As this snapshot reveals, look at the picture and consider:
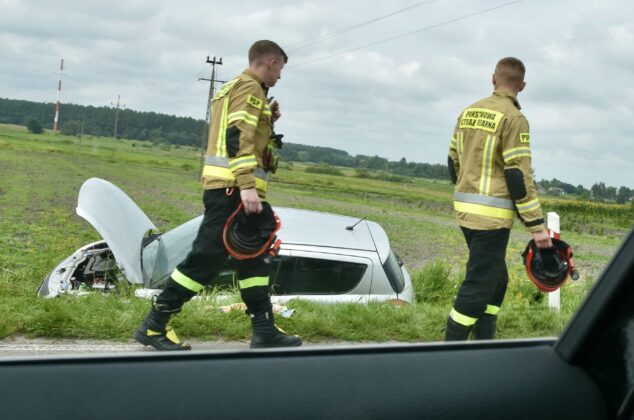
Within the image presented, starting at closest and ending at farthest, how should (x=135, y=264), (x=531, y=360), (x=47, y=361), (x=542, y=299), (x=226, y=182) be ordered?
1. (x=47, y=361)
2. (x=531, y=360)
3. (x=226, y=182)
4. (x=135, y=264)
5. (x=542, y=299)

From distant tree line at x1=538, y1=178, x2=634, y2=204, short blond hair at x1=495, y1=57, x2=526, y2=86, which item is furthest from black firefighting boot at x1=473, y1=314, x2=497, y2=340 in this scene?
distant tree line at x1=538, y1=178, x2=634, y2=204

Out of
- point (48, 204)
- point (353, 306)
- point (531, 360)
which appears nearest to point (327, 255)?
point (353, 306)

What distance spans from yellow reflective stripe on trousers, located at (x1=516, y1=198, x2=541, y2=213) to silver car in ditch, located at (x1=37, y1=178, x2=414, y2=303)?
7.15ft

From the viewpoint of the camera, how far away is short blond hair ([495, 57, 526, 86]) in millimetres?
4578

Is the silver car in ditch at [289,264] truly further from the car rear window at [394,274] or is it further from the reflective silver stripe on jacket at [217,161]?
the reflective silver stripe on jacket at [217,161]

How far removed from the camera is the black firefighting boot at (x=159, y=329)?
441 cm

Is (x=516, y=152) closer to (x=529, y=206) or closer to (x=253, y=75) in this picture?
(x=529, y=206)

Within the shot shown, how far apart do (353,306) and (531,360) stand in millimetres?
4386

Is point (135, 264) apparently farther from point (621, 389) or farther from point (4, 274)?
point (621, 389)

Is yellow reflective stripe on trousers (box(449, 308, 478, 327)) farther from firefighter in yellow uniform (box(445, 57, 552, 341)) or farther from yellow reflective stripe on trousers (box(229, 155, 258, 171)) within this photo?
yellow reflective stripe on trousers (box(229, 155, 258, 171))

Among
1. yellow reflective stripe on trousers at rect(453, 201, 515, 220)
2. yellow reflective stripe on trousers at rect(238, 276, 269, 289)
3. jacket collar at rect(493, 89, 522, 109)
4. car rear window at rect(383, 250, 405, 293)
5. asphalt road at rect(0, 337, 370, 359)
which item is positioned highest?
jacket collar at rect(493, 89, 522, 109)

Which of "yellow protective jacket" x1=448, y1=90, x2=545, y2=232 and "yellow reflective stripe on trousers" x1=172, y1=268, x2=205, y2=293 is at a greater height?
"yellow protective jacket" x1=448, y1=90, x2=545, y2=232

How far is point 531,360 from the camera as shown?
1569 mm

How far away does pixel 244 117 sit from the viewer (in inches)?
171
